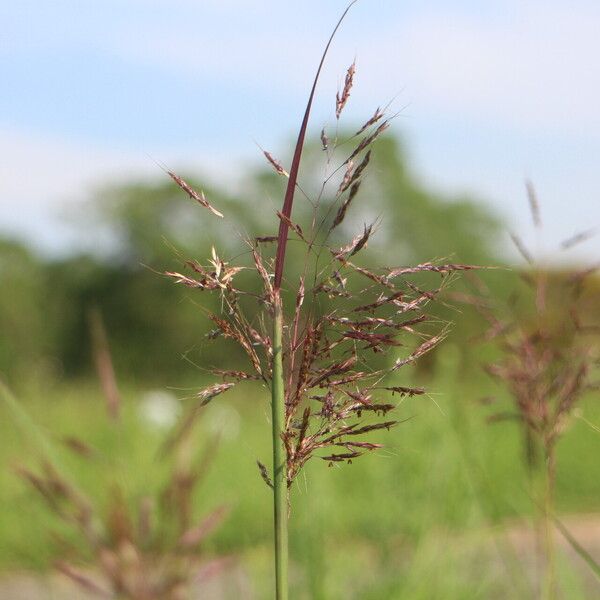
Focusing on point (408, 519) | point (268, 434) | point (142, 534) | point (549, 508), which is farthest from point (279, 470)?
point (268, 434)

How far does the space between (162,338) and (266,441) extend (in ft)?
26.6

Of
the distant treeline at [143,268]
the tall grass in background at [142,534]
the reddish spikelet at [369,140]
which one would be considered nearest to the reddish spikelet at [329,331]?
the reddish spikelet at [369,140]

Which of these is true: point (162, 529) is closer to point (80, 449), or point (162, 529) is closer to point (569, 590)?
point (80, 449)

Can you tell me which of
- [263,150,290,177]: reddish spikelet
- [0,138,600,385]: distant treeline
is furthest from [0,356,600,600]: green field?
[0,138,600,385]: distant treeline

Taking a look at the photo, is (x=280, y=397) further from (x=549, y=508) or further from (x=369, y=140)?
(x=549, y=508)

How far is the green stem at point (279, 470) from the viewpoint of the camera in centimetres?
49

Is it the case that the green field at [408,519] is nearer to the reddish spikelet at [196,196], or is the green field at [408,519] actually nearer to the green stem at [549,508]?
the green stem at [549,508]

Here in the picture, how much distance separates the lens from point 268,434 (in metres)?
6.54

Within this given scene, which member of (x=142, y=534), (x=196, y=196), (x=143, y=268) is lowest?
(x=142, y=534)

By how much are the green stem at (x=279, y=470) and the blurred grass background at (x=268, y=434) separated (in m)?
0.09

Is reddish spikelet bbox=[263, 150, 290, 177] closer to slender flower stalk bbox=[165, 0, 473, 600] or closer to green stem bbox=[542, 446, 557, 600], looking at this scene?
slender flower stalk bbox=[165, 0, 473, 600]

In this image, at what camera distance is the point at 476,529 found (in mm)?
2045

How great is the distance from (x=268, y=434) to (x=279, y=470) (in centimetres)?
609

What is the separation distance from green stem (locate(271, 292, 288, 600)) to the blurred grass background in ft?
0.28
